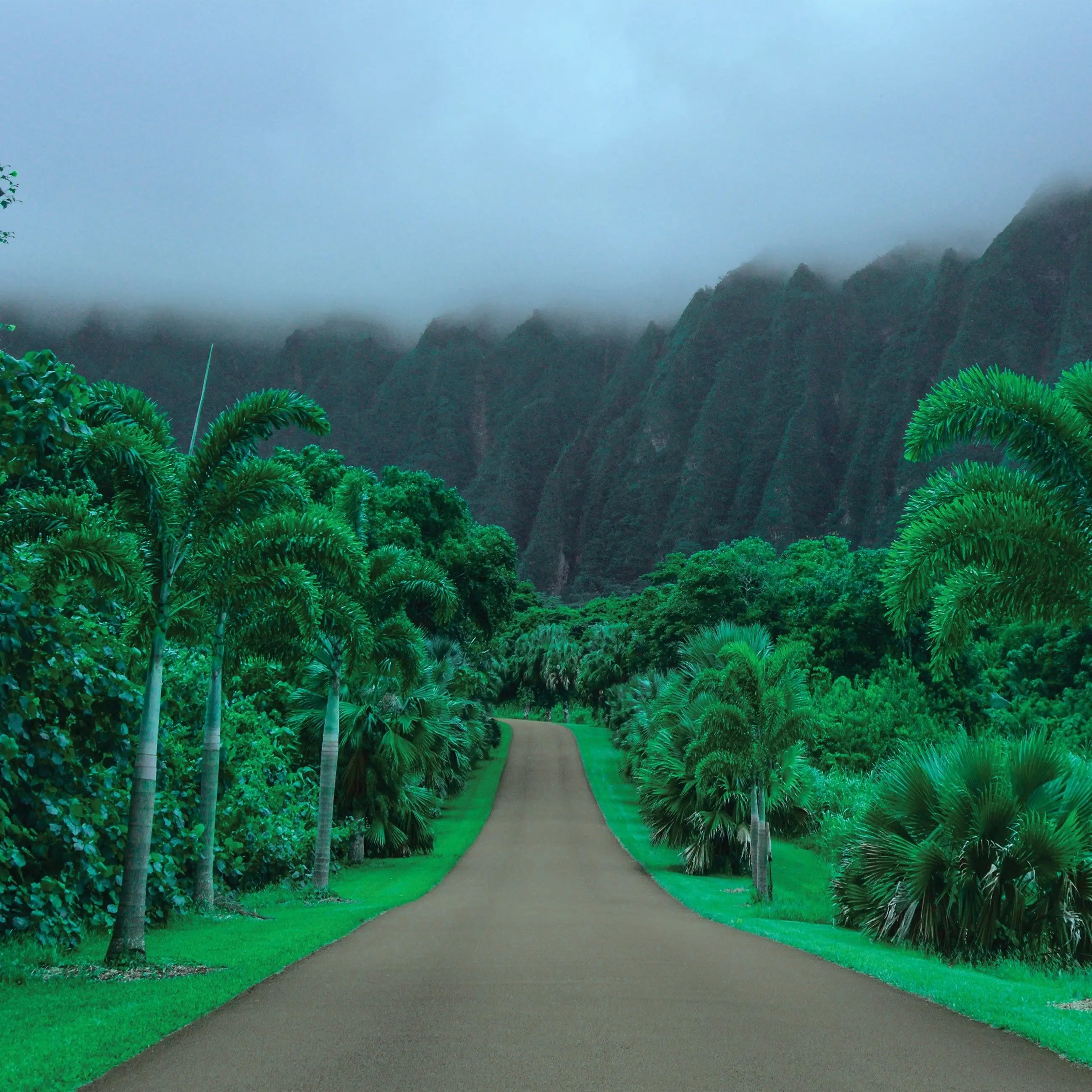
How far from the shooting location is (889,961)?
36.3 ft

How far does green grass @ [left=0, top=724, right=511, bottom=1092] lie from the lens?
21.2ft

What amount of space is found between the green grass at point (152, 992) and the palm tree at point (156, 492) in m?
1.36

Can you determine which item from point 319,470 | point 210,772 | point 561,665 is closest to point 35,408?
point 210,772

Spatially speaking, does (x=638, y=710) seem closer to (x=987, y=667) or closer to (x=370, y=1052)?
(x=987, y=667)

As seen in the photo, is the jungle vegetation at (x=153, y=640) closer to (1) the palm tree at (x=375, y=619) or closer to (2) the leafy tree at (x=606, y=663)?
(1) the palm tree at (x=375, y=619)

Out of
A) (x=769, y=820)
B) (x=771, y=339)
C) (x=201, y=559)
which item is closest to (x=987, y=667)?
(x=769, y=820)

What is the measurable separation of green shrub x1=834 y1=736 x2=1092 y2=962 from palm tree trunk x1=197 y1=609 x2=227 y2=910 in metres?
10.8

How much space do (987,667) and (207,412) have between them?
136581mm

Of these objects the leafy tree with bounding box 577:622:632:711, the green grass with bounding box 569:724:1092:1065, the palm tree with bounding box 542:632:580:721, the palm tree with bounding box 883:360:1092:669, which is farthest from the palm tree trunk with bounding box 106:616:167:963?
the palm tree with bounding box 542:632:580:721

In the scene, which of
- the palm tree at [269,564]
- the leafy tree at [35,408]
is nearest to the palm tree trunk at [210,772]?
the palm tree at [269,564]

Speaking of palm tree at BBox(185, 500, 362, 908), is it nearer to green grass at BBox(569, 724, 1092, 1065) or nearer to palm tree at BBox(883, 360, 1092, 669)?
palm tree at BBox(883, 360, 1092, 669)

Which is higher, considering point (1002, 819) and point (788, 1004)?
point (1002, 819)

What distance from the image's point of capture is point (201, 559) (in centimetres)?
1356

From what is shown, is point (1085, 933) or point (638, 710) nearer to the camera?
point (1085, 933)
